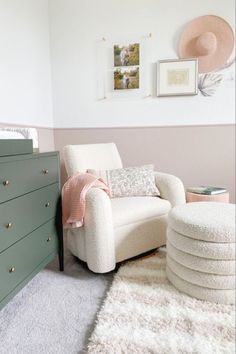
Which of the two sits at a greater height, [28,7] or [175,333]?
[28,7]

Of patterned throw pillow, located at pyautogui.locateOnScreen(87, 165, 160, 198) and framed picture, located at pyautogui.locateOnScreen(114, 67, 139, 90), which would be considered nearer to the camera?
patterned throw pillow, located at pyautogui.locateOnScreen(87, 165, 160, 198)

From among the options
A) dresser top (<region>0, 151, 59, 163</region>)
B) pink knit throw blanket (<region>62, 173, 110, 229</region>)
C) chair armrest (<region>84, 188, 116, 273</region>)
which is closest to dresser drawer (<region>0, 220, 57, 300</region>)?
pink knit throw blanket (<region>62, 173, 110, 229</region>)

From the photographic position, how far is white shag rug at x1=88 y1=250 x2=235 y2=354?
1068 millimetres

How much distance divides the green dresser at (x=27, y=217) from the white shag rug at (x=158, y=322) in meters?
0.44

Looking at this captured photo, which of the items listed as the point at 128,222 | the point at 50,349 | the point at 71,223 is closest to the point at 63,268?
the point at 71,223

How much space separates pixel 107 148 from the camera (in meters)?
2.34

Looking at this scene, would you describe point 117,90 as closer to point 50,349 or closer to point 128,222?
point 128,222

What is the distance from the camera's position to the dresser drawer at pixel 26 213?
1.15 metres

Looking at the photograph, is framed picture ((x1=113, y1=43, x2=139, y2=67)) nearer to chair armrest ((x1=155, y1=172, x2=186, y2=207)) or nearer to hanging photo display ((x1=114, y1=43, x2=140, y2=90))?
hanging photo display ((x1=114, y1=43, x2=140, y2=90))

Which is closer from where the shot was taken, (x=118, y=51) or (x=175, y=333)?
(x=175, y=333)

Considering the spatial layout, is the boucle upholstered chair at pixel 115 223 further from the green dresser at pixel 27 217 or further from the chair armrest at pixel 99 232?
the green dresser at pixel 27 217

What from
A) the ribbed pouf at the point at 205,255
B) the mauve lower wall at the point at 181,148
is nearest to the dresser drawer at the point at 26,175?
the ribbed pouf at the point at 205,255

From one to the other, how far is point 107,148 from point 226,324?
5.26 feet

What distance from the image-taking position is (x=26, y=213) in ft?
4.28
